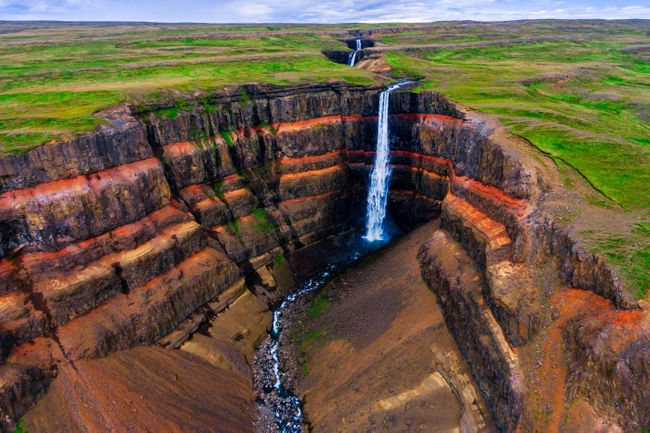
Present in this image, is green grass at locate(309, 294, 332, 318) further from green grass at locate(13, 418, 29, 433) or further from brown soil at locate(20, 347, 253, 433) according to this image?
green grass at locate(13, 418, 29, 433)

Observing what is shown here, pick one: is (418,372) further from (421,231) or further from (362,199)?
(362,199)

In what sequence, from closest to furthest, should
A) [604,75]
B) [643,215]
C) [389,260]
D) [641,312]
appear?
[641,312] < [643,215] < [389,260] < [604,75]

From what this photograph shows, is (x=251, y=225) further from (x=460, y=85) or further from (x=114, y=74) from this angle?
(x=460, y=85)

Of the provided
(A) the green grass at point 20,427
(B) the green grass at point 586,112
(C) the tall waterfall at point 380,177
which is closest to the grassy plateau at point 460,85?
(B) the green grass at point 586,112

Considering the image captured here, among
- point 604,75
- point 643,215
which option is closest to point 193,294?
point 643,215

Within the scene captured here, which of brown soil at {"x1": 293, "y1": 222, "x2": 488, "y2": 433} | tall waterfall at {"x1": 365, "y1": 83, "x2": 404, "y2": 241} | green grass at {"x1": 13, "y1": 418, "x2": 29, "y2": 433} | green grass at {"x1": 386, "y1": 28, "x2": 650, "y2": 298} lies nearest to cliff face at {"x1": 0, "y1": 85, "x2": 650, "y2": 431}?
green grass at {"x1": 13, "y1": 418, "x2": 29, "y2": 433}

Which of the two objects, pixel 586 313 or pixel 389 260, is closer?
pixel 586 313
